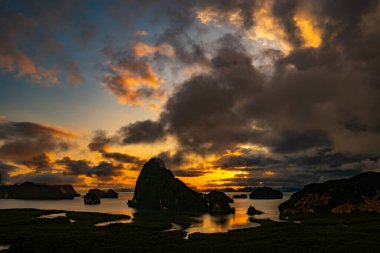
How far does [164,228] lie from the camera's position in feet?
489

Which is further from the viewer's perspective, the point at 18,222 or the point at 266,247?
the point at 18,222

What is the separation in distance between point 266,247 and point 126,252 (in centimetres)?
3868

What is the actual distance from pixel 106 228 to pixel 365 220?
11999 centimetres

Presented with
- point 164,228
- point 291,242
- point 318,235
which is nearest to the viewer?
point 291,242

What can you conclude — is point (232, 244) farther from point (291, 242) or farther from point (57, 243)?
point (57, 243)

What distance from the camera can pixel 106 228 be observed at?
139 m

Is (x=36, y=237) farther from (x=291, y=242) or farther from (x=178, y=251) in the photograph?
(x=291, y=242)

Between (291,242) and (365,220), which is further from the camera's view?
(365,220)

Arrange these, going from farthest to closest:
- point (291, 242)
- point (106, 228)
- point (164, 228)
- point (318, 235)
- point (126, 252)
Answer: point (164, 228)
point (106, 228)
point (318, 235)
point (291, 242)
point (126, 252)

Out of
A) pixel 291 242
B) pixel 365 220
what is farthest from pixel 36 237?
pixel 365 220

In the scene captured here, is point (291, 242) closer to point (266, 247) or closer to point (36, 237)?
point (266, 247)

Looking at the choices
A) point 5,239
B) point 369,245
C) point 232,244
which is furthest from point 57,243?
point 369,245

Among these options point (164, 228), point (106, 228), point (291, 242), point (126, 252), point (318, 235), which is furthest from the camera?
point (164, 228)

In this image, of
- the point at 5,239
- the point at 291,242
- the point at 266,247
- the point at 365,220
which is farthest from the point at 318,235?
the point at 5,239
